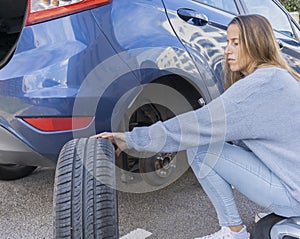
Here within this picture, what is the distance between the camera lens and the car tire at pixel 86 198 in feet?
5.16

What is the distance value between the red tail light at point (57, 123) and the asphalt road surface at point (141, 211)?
75 cm

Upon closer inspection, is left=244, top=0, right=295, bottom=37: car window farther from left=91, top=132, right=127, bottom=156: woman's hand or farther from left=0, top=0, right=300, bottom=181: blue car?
left=91, top=132, right=127, bottom=156: woman's hand

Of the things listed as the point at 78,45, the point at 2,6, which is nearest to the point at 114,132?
the point at 78,45

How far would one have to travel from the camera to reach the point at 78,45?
6.07ft

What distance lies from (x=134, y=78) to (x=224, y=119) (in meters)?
0.51

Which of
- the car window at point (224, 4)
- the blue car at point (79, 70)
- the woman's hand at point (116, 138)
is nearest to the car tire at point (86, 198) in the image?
the woman's hand at point (116, 138)

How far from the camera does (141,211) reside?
8.45 feet

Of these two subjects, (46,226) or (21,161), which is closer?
(21,161)

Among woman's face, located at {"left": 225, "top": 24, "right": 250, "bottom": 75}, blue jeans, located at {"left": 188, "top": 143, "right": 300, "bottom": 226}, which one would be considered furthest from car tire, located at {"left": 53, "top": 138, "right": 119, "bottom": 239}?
woman's face, located at {"left": 225, "top": 24, "right": 250, "bottom": 75}

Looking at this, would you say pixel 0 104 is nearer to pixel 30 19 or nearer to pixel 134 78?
pixel 30 19

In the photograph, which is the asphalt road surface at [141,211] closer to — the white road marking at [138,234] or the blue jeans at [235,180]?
the white road marking at [138,234]

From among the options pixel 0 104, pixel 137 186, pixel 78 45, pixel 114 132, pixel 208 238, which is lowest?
pixel 137 186

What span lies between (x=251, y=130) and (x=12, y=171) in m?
1.90

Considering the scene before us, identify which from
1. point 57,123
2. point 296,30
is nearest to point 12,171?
point 57,123
